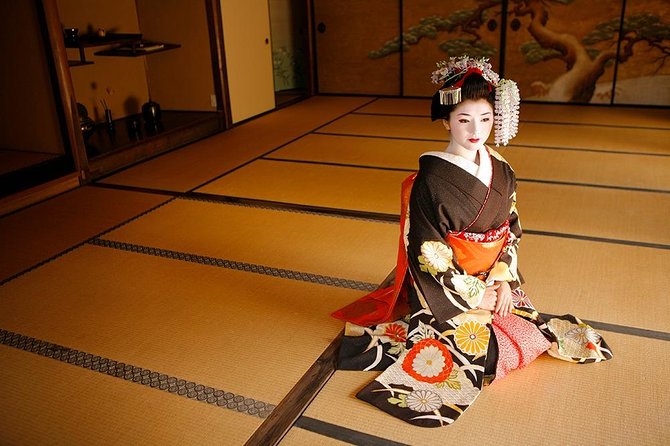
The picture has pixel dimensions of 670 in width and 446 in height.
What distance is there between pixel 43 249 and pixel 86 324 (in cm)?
90

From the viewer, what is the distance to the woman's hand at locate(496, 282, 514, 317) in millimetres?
1872

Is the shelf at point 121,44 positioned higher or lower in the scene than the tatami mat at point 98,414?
higher

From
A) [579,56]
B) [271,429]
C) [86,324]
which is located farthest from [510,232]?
[579,56]

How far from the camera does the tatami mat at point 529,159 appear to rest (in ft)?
12.2

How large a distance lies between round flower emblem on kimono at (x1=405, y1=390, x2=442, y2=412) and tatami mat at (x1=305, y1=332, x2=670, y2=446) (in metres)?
0.07

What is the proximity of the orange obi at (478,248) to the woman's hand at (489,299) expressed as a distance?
0.06 metres

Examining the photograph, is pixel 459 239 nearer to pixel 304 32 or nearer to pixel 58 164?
pixel 58 164

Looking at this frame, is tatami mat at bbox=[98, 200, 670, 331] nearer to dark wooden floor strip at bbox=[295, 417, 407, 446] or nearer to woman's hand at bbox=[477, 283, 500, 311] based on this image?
woman's hand at bbox=[477, 283, 500, 311]

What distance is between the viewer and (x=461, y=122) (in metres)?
1.74

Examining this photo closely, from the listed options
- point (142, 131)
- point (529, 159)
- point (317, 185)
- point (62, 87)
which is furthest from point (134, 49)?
point (529, 159)

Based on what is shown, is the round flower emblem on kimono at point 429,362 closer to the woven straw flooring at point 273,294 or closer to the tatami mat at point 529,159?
the woven straw flooring at point 273,294

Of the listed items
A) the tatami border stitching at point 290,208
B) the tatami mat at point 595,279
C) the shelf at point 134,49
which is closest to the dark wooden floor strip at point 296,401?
the tatami mat at point 595,279

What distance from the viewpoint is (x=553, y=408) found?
1.71m

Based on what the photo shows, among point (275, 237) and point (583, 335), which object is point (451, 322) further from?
point (275, 237)
